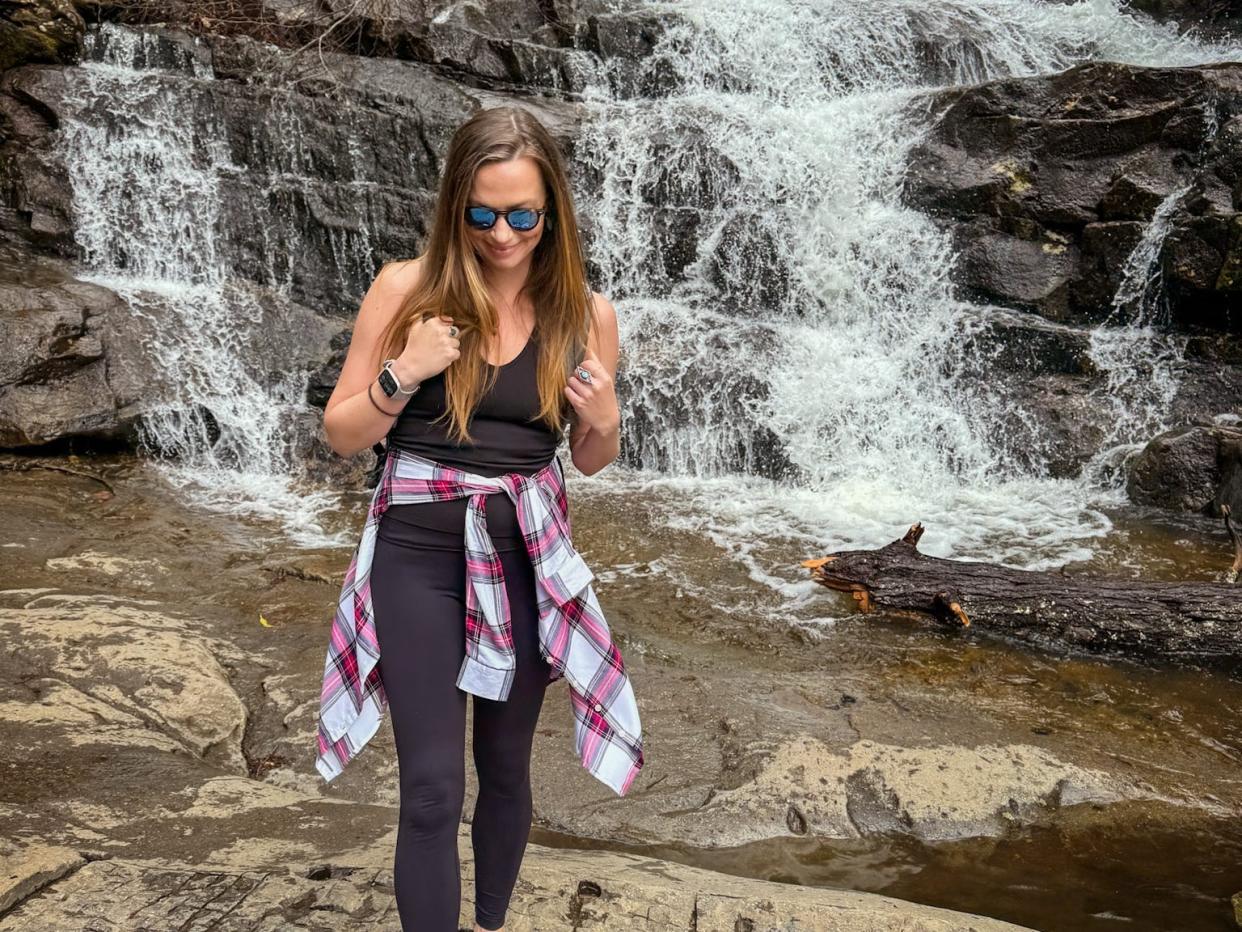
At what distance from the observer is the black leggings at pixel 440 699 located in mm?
2111

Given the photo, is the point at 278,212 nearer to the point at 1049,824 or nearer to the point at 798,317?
the point at 798,317

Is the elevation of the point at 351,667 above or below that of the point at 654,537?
above

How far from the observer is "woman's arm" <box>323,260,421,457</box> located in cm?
214

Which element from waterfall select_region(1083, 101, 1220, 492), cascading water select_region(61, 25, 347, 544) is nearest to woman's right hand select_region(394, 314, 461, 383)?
cascading water select_region(61, 25, 347, 544)

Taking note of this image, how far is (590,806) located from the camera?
12.2 ft

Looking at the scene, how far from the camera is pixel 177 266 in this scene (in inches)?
374

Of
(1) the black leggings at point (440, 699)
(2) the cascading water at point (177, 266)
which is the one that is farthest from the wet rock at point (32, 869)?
(2) the cascading water at point (177, 266)

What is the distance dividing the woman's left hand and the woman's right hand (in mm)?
285

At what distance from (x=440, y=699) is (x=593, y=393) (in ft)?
2.30

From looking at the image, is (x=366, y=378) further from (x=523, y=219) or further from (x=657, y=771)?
(x=657, y=771)

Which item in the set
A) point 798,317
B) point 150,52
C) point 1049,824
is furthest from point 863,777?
point 150,52

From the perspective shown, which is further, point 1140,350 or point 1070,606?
point 1140,350

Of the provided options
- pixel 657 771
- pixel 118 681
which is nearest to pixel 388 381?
pixel 657 771

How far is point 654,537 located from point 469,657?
4721 mm
